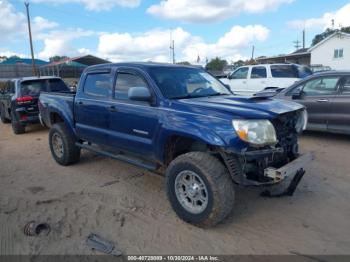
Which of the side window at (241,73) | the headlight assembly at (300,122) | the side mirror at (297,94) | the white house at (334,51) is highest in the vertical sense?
the white house at (334,51)

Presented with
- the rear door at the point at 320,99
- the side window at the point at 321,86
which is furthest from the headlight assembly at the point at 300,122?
the side window at the point at 321,86

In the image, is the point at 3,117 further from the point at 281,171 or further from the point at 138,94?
the point at 281,171

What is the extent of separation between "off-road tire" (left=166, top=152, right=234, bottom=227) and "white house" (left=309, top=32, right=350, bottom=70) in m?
36.0

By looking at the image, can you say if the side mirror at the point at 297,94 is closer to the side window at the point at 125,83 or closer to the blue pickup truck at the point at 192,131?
the blue pickup truck at the point at 192,131

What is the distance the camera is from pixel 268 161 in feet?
12.1

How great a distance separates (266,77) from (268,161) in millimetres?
9798

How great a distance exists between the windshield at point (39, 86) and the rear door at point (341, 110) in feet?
26.0

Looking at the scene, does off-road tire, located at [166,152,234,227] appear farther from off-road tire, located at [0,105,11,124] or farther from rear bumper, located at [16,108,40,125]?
off-road tire, located at [0,105,11,124]

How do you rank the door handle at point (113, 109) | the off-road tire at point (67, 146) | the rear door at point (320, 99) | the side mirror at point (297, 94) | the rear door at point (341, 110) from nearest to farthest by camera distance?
the door handle at point (113, 109), the off-road tire at point (67, 146), the rear door at point (341, 110), the rear door at point (320, 99), the side mirror at point (297, 94)

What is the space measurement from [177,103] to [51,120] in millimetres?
3695

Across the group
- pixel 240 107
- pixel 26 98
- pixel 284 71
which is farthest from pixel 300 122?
pixel 284 71

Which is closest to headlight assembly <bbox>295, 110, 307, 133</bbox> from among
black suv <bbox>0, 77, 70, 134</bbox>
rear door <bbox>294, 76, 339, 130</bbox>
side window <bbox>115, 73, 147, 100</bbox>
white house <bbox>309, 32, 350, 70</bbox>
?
side window <bbox>115, 73, 147, 100</bbox>

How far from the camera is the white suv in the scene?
12.4 m

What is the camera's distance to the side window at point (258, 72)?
1295cm
